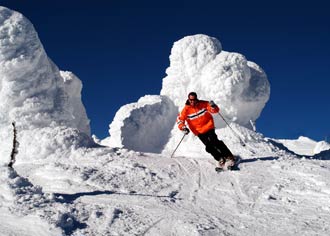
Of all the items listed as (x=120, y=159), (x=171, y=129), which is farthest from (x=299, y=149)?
(x=120, y=159)

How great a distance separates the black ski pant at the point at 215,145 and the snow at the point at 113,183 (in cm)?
53

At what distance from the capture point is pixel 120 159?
44.1 ft

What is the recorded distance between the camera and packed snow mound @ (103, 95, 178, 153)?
34688 mm

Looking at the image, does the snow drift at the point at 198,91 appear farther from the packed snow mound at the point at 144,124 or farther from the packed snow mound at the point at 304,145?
the packed snow mound at the point at 304,145

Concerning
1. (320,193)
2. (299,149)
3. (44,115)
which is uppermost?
(320,193)

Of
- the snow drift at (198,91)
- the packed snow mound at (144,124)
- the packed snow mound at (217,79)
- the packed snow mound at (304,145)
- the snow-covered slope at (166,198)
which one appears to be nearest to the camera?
the snow-covered slope at (166,198)

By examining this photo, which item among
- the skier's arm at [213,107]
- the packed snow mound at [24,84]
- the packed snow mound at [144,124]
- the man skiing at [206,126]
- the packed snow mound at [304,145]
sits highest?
the skier's arm at [213,107]

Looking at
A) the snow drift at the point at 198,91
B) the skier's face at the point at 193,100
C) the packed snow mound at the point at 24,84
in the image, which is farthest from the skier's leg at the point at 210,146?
the snow drift at the point at 198,91

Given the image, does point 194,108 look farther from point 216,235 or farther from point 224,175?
point 216,235

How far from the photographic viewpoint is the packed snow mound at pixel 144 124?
34.7 metres

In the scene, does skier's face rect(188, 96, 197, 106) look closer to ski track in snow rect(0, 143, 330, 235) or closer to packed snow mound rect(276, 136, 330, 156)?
ski track in snow rect(0, 143, 330, 235)

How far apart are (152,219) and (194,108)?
535cm

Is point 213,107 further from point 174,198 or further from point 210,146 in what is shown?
point 174,198

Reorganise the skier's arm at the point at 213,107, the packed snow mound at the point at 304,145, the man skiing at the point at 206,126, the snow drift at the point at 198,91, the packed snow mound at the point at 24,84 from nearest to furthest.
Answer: the skier's arm at the point at 213,107, the man skiing at the point at 206,126, the packed snow mound at the point at 24,84, the snow drift at the point at 198,91, the packed snow mound at the point at 304,145
